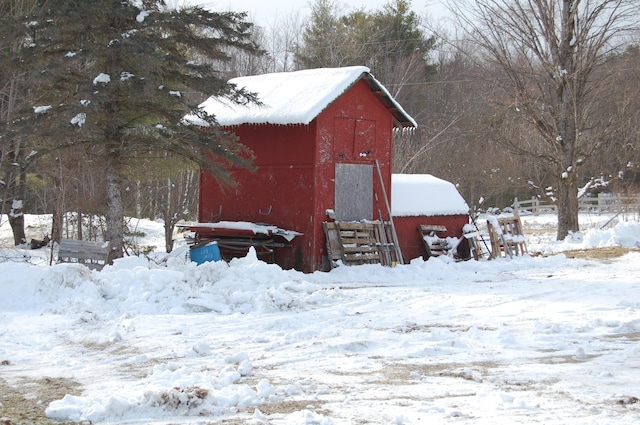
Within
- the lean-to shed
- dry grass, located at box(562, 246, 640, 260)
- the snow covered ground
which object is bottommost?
the snow covered ground

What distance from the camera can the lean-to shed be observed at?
2188cm

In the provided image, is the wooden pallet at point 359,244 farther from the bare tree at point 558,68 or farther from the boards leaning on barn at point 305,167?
the bare tree at point 558,68

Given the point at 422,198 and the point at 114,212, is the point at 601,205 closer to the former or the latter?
the point at 422,198

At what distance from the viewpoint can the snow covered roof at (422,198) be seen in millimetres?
22047

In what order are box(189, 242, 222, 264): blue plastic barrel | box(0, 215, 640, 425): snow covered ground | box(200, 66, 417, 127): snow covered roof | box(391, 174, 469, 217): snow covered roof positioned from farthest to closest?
1. box(391, 174, 469, 217): snow covered roof
2. box(200, 66, 417, 127): snow covered roof
3. box(189, 242, 222, 264): blue plastic barrel
4. box(0, 215, 640, 425): snow covered ground

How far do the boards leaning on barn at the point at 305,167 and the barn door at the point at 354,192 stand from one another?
0.09ft

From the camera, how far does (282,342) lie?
31.8 feet

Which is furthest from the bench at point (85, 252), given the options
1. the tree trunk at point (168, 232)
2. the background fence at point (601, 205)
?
the background fence at point (601, 205)

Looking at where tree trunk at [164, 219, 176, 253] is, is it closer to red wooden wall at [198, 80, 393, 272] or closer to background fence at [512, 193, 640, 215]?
red wooden wall at [198, 80, 393, 272]

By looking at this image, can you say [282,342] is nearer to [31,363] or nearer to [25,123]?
[31,363]

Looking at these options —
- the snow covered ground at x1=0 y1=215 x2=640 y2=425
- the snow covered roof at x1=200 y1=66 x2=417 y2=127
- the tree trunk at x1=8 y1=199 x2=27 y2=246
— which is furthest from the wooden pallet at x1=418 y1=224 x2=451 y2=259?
the tree trunk at x1=8 y1=199 x2=27 y2=246

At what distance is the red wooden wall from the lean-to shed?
1008 mm

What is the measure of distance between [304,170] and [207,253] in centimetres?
334

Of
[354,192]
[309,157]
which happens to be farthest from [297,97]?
[354,192]
